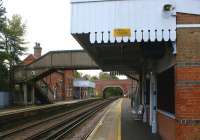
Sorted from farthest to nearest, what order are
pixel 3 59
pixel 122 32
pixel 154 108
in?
1. pixel 3 59
2. pixel 154 108
3. pixel 122 32

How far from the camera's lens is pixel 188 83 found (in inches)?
488

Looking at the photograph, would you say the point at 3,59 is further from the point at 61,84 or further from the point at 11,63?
the point at 61,84

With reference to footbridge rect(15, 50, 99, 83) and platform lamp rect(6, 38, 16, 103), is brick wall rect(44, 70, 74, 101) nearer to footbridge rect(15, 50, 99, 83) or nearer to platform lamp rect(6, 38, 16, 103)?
footbridge rect(15, 50, 99, 83)

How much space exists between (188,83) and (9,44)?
48383mm

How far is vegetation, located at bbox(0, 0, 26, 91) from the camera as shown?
55.9 metres

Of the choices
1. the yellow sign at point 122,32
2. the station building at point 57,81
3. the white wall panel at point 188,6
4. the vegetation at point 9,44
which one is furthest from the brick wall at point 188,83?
the station building at point 57,81

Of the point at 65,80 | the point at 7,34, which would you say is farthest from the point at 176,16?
the point at 65,80

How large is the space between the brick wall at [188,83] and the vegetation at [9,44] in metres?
43.9

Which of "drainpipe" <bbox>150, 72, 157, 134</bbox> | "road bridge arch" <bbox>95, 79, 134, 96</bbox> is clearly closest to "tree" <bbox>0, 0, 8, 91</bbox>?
"drainpipe" <bbox>150, 72, 157, 134</bbox>

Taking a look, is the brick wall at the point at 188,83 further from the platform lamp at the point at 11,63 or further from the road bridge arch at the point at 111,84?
the road bridge arch at the point at 111,84

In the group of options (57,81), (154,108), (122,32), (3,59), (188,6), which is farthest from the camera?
(57,81)

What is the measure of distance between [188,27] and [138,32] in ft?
4.23

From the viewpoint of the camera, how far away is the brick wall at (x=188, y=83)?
12336 mm

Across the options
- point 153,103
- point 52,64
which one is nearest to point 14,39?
point 52,64
